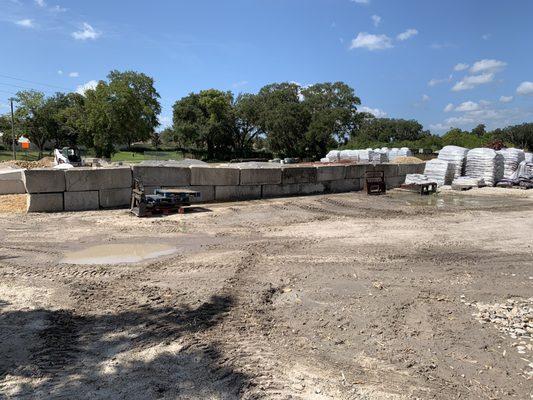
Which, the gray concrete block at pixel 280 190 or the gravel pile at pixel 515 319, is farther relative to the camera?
the gray concrete block at pixel 280 190

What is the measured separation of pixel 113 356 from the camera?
375 centimetres

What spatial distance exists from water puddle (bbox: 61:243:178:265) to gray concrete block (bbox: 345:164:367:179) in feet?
37.5

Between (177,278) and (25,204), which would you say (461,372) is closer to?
(177,278)

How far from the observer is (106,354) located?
A: 3.78m

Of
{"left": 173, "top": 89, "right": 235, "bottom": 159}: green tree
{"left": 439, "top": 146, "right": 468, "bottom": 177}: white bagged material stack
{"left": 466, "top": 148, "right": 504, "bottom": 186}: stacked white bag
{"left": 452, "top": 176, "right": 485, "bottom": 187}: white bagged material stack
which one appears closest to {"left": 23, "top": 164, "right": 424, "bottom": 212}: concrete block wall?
{"left": 452, "top": 176, "right": 485, "bottom": 187}: white bagged material stack

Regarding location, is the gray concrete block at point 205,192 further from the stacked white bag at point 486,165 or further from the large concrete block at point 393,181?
the stacked white bag at point 486,165

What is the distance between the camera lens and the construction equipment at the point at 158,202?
34.4 feet

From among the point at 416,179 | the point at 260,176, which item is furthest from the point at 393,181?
the point at 260,176

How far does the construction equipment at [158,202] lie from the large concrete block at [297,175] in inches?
186

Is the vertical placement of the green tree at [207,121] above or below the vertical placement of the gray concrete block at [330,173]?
above

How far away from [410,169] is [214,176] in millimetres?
11896

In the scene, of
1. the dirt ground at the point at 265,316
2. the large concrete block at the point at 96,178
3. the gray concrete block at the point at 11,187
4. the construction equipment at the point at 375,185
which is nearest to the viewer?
the dirt ground at the point at 265,316

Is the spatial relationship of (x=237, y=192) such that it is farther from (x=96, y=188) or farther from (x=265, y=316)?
(x=265, y=316)

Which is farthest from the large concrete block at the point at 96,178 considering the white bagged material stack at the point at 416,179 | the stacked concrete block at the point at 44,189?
the white bagged material stack at the point at 416,179
